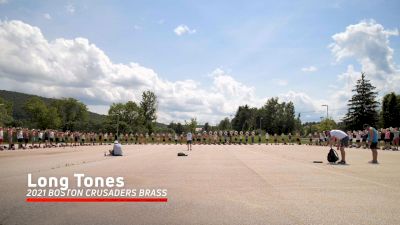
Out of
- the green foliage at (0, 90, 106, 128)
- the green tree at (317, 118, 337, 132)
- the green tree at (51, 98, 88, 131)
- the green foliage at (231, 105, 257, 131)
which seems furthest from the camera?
the green foliage at (231, 105, 257, 131)

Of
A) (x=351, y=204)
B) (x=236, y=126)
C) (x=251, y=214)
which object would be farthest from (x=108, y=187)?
(x=236, y=126)

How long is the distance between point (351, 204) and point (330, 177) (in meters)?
4.48

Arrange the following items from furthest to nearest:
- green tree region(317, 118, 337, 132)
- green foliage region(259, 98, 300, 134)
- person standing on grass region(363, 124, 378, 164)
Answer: green foliage region(259, 98, 300, 134) → green tree region(317, 118, 337, 132) → person standing on grass region(363, 124, 378, 164)

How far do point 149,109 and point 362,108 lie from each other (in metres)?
62.7

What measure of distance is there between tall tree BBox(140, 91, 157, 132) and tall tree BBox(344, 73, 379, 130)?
57.9 metres

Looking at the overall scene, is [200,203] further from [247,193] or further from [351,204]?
[351,204]

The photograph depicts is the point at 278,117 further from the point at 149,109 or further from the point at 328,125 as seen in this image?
the point at 149,109

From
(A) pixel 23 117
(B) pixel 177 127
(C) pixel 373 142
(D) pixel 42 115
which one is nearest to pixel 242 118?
(B) pixel 177 127

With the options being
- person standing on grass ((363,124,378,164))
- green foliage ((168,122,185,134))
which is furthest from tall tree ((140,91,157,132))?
person standing on grass ((363,124,378,164))

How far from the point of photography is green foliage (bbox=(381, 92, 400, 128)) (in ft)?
263

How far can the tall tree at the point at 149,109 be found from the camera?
112 metres

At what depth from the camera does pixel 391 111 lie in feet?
268

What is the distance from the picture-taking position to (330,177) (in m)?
11.4

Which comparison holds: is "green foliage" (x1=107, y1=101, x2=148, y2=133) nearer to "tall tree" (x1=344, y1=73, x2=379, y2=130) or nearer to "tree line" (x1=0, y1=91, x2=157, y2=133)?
"tree line" (x1=0, y1=91, x2=157, y2=133)
